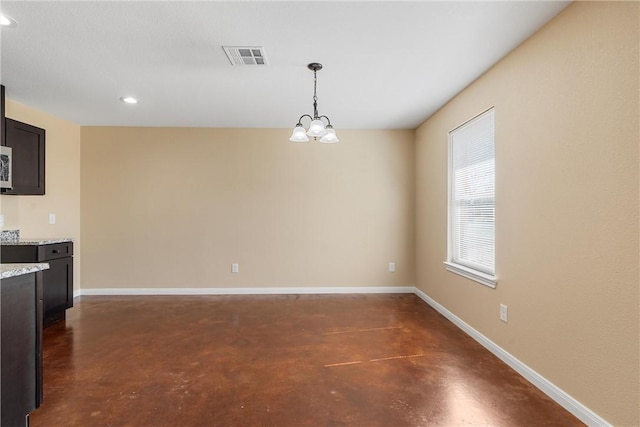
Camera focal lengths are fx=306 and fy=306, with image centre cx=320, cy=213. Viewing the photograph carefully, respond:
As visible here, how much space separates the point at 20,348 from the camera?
5.58 feet

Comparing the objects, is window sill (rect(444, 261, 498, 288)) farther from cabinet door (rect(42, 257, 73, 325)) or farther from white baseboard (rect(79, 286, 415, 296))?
cabinet door (rect(42, 257, 73, 325))

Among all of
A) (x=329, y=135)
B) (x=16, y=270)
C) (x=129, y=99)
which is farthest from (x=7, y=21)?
(x=329, y=135)

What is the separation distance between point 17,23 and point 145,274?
3.40 m

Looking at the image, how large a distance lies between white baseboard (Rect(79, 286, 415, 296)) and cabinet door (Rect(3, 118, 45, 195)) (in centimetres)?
171

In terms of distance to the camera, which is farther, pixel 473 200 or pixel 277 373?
pixel 473 200

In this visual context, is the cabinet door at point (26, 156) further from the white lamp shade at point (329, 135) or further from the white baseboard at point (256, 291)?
the white lamp shade at point (329, 135)

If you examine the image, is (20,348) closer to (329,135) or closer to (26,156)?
(329,135)

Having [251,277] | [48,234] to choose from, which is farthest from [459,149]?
[48,234]

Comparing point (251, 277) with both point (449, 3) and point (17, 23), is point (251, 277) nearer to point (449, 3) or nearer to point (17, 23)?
point (17, 23)

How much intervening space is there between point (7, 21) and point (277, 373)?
308cm

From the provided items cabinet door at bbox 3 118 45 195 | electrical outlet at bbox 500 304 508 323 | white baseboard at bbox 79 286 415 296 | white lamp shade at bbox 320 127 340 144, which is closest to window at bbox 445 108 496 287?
electrical outlet at bbox 500 304 508 323

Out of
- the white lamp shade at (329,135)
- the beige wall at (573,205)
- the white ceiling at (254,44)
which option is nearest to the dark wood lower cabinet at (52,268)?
the white ceiling at (254,44)

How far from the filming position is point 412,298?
14.5 ft

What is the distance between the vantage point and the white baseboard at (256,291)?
4566 mm
